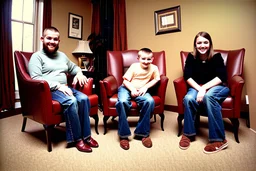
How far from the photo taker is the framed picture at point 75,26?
3.67 m

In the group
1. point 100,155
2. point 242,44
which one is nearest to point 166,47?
point 242,44

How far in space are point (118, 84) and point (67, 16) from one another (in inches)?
85.6

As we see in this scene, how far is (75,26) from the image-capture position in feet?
12.4

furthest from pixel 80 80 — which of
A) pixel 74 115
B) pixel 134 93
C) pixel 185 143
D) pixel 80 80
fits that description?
pixel 185 143

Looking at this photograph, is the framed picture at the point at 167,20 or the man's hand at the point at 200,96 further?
the framed picture at the point at 167,20

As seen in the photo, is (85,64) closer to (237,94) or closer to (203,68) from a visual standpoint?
(203,68)

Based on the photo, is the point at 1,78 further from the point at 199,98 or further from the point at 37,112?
the point at 199,98

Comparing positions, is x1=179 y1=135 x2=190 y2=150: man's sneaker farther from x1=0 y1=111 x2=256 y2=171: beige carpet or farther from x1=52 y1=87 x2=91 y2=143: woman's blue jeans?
x1=52 y1=87 x2=91 y2=143: woman's blue jeans

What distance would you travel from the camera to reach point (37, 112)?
5.06 feet

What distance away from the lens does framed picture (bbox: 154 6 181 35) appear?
2865 mm

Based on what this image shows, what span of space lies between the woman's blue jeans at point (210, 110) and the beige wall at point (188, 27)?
2.23 ft

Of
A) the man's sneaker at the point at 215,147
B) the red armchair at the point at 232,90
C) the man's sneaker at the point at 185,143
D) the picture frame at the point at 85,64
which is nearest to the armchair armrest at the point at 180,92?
the red armchair at the point at 232,90

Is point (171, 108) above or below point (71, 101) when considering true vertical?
below

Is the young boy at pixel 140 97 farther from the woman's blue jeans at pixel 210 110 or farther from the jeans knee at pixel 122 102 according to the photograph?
the woman's blue jeans at pixel 210 110
